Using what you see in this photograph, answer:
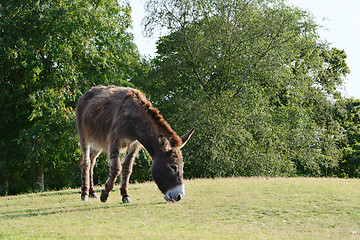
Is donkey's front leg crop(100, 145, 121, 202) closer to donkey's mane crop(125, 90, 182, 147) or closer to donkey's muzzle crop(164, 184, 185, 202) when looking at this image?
donkey's mane crop(125, 90, 182, 147)

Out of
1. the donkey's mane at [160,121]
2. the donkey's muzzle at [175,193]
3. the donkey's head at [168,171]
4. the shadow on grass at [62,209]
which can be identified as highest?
the donkey's mane at [160,121]

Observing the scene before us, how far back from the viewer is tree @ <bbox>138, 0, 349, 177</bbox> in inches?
867

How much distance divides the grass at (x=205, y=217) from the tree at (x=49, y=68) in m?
8.90

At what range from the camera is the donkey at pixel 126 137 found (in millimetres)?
7926

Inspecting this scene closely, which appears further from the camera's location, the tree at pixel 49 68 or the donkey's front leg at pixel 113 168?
the tree at pixel 49 68

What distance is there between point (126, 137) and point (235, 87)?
1667 centimetres

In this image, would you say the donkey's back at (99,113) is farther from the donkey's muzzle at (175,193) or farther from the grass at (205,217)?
the donkey's muzzle at (175,193)

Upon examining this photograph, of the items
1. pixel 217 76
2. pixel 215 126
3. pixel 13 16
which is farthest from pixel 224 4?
pixel 13 16

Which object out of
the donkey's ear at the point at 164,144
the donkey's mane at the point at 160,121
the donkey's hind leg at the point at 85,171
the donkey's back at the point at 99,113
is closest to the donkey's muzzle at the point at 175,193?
the donkey's ear at the point at 164,144

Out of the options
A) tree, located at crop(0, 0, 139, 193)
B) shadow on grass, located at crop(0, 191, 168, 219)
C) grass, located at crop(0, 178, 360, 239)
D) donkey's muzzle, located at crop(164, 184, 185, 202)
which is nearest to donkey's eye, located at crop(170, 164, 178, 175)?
donkey's muzzle, located at crop(164, 184, 185, 202)

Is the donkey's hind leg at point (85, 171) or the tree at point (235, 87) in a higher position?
the tree at point (235, 87)

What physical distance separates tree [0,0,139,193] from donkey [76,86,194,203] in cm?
801

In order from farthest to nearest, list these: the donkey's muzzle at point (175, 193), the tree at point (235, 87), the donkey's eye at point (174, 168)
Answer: the tree at point (235, 87)
the donkey's eye at point (174, 168)
the donkey's muzzle at point (175, 193)

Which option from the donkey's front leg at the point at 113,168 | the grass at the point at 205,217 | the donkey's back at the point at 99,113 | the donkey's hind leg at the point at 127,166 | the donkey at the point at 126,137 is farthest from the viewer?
the donkey's back at the point at 99,113
